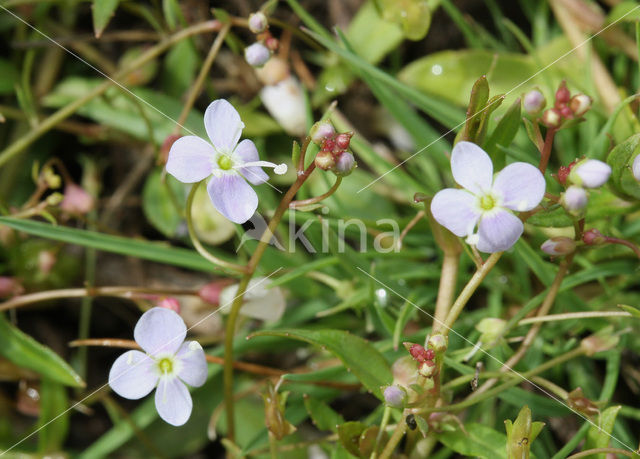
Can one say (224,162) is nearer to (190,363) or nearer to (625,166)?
(190,363)

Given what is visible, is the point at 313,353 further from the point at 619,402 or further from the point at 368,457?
the point at 619,402

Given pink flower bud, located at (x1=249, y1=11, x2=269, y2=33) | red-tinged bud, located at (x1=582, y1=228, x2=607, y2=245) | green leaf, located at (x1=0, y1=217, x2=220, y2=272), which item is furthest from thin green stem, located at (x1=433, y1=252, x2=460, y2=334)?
pink flower bud, located at (x1=249, y1=11, x2=269, y2=33)

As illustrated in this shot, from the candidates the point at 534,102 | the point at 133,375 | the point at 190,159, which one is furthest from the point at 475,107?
the point at 133,375

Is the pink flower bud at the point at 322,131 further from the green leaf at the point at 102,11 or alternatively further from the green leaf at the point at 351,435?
the green leaf at the point at 102,11

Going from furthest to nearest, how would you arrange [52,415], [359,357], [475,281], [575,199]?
[52,415]
[359,357]
[475,281]
[575,199]

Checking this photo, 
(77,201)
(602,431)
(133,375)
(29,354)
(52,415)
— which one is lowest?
(52,415)

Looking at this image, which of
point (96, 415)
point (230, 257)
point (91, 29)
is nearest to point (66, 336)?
point (96, 415)

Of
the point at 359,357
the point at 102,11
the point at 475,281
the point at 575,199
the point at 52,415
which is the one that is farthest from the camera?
the point at 52,415

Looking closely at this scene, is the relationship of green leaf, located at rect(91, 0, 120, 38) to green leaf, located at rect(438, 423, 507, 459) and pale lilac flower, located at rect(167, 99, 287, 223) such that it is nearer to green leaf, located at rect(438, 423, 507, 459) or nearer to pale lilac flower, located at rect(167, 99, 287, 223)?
pale lilac flower, located at rect(167, 99, 287, 223)
